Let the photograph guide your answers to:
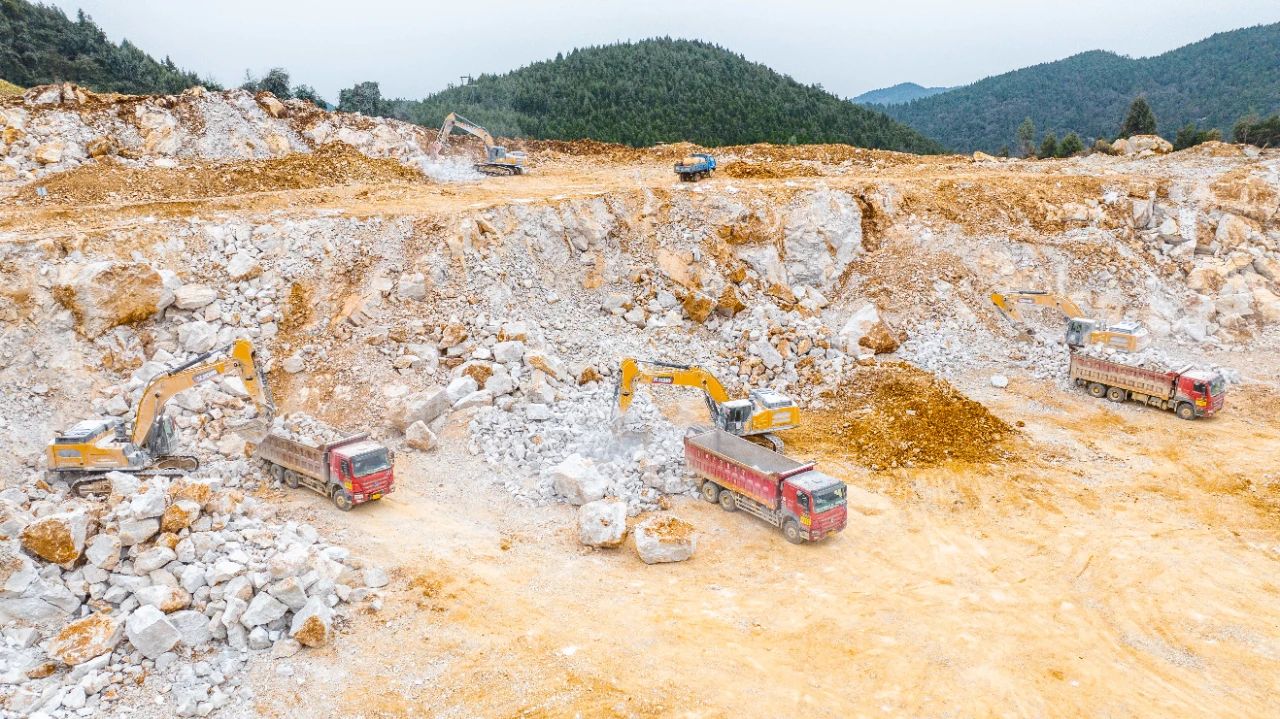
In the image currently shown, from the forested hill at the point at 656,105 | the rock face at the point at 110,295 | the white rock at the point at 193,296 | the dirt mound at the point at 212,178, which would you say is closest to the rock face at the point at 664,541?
the white rock at the point at 193,296

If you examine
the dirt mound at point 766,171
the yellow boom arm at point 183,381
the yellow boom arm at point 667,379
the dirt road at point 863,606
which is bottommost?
the dirt road at point 863,606

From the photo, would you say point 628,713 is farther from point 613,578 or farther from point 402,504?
point 402,504

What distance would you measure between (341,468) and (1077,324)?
853 inches

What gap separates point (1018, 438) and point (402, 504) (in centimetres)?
1503

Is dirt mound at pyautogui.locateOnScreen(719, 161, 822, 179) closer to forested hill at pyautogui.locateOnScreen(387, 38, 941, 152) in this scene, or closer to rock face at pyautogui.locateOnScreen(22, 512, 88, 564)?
rock face at pyautogui.locateOnScreen(22, 512, 88, 564)

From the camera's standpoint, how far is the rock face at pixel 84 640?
998cm

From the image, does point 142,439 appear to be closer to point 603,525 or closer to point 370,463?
point 370,463

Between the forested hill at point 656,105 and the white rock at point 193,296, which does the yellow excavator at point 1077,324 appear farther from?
the forested hill at point 656,105

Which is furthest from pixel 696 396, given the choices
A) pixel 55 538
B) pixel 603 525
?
pixel 55 538

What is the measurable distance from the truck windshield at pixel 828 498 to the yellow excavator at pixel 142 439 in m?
12.4

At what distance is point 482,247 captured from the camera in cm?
2211

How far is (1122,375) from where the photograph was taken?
20719mm

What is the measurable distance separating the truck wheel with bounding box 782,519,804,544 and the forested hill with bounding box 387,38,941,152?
144 feet

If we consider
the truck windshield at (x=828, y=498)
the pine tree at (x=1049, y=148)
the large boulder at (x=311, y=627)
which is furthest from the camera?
the pine tree at (x=1049, y=148)
